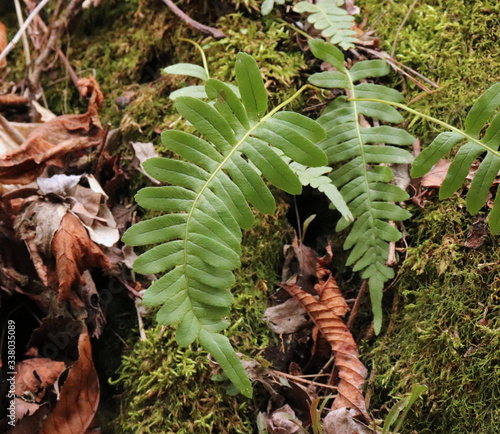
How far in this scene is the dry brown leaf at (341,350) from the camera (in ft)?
6.03

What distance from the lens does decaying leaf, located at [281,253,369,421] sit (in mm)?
1846


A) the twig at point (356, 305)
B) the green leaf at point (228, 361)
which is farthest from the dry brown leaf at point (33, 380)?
the twig at point (356, 305)

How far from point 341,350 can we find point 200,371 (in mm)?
580

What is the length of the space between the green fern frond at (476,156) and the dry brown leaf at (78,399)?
1.51 m

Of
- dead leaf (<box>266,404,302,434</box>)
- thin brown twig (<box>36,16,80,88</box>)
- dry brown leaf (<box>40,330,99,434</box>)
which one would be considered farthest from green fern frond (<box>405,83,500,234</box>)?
thin brown twig (<box>36,16,80,88</box>)

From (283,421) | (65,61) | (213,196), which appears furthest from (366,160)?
(65,61)

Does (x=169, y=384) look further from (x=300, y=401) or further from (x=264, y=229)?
(x=264, y=229)

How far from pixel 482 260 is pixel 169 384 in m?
1.33

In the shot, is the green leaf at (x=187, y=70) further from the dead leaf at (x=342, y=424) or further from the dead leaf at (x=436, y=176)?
the dead leaf at (x=342, y=424)

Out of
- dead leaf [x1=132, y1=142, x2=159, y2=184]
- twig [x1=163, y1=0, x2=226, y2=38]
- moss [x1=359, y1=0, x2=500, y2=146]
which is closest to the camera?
moss [x1=359, y1=0, x2=500, y2=146]

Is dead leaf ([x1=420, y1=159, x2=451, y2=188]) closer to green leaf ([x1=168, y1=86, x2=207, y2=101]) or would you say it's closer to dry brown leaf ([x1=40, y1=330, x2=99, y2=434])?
green leaf ([x1=168, y1=86, x2=207, y2=101])

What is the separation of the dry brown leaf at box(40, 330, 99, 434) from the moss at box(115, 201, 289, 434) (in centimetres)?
13

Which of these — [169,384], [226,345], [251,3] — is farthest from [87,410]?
[251,3]

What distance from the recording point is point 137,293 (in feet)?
7.13
